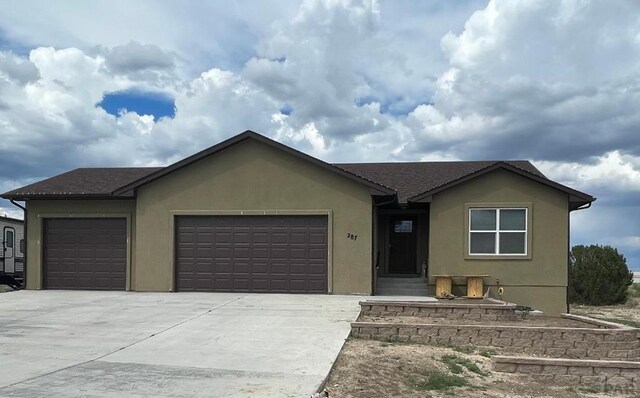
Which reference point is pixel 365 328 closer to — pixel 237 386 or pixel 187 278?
pixel 237 386

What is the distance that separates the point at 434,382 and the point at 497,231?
888 centimetres

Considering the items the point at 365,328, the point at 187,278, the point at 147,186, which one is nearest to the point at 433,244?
the point at 365,328

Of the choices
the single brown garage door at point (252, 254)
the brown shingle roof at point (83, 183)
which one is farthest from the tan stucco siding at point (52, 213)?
the single brown garage door at point (252, 254)

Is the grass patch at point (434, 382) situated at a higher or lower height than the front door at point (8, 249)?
lower

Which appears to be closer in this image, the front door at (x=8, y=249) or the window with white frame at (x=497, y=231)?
the window with white frame at (x=497, y=231)

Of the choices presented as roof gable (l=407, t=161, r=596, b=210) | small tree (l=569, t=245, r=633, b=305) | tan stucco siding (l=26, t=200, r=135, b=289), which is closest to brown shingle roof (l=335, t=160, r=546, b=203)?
roof gable (l=407, t=161, r=596, b=210)

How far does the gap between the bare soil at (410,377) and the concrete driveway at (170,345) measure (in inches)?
12.3

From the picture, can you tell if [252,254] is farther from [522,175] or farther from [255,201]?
[522,175]

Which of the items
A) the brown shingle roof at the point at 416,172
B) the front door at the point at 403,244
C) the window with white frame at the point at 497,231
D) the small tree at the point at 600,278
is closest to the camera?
the window with white frame at the point at 497,231

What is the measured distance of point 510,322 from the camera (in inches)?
484

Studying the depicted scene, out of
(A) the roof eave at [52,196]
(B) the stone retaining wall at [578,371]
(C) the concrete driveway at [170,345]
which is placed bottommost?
(B) the stone retaining wall at [578,371]

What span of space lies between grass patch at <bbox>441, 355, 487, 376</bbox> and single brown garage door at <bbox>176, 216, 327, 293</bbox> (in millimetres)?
7038

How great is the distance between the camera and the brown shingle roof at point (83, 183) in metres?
17.1

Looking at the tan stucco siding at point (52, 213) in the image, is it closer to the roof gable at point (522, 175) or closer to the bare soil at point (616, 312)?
the roof gable at point (522, 175)
